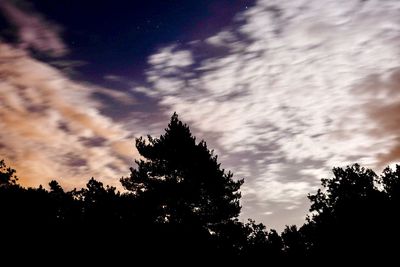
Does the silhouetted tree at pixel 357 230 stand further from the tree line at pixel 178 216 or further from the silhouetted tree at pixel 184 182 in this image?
the silhouetted tree at pixel 184 182

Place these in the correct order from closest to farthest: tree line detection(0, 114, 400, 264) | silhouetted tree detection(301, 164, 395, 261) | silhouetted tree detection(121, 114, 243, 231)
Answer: tree line detection(0, 114, 400, 264) < silhouetted tree detection(301, 164, 395, 261) < silhouetted tree detection(121, 114, 243, 231)

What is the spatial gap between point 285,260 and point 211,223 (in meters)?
12.3

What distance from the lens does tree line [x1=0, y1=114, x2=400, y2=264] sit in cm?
1420

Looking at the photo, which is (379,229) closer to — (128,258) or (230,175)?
(230,175)

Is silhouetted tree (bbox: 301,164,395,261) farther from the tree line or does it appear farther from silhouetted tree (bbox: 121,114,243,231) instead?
silhouetted tree (bbox: 121,114,243,231)

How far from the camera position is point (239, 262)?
19750 millimetres

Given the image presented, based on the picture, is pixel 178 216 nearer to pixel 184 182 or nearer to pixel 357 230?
pixel 184 182

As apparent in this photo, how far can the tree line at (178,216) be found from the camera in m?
14.2

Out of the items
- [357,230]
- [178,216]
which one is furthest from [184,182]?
[357,230]

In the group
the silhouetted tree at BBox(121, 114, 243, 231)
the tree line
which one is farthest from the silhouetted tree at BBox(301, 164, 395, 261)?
the silhouetted tree at BBox(121, 114, 243, 231)

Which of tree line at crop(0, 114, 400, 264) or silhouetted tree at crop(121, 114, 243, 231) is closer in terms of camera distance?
tree line at crop(0, 114, 400, 264)

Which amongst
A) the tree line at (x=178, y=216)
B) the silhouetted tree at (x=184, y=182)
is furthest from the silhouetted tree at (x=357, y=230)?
the silhouetted tree at (x=184, y=182)

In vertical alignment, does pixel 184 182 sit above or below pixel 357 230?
above

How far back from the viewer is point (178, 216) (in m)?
26.6
